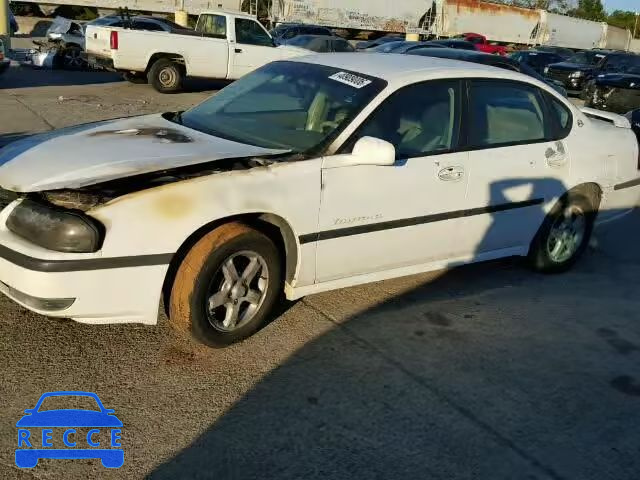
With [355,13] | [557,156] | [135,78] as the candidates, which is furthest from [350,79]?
[355,13]

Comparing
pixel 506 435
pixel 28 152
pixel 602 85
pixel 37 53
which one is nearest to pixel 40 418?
pixel 28 152

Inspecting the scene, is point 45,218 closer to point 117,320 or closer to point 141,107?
point 117,320

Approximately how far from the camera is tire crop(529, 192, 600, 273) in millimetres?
5309

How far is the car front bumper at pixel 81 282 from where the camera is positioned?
10.5 ft

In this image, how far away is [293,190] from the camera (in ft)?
12.3

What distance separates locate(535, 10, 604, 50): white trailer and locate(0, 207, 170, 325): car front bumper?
48780 millimetres

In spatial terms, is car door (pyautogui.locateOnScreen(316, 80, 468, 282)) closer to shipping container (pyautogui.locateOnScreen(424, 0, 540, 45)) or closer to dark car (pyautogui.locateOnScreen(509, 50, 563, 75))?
dark car (pyautogui.locateOnScreen(509, 50, 563, 75))

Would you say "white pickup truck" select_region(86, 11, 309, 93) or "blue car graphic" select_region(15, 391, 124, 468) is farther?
"white pickup truck" select_region(86, 11, 309, 93)

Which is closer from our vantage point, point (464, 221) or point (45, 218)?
point (45, 218)

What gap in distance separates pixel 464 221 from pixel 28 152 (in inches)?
108

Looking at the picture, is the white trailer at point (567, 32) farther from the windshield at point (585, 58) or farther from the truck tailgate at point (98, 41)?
the truck tailgate at point (98, 41)

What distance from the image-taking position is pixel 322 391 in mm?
3504

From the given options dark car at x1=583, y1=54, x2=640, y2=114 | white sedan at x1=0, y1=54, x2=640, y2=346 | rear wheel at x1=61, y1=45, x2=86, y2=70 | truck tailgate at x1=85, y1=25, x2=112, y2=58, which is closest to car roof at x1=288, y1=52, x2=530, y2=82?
white sedan at x1=0, y1=54, x2=640, y2=346

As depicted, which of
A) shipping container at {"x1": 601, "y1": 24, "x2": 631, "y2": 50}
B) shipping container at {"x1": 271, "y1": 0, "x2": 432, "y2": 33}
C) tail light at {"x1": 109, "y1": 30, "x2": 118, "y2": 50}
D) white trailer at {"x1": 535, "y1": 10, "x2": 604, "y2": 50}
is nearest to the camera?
tail light at {"x1": 109, "y1": 30, "x2": 118, "y2": 50}
